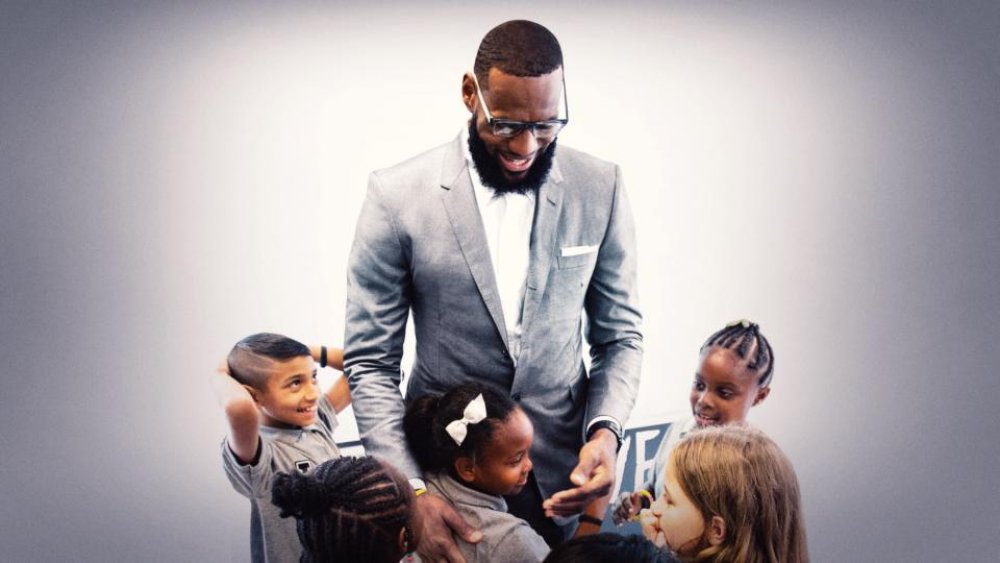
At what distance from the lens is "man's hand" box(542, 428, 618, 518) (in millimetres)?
4449

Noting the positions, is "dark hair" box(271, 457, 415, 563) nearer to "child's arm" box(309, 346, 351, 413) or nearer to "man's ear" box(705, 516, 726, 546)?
"child's arm" box(309, 346, 351, 413)

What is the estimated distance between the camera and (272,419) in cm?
426

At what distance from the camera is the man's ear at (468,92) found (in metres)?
4.19

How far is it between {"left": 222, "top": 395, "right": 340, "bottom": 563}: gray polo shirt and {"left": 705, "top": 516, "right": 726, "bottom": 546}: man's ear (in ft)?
4.12

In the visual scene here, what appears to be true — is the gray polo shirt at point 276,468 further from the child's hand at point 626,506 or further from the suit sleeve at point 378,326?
the child's hand at point 626,506

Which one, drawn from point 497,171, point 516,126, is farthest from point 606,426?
point 516,126

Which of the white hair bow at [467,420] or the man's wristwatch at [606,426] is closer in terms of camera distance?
the white hair bow at [467,420]

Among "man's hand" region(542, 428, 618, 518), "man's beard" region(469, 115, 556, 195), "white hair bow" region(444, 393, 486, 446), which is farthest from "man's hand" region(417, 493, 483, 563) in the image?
"man's beard" region(469, 115, 556, 195)

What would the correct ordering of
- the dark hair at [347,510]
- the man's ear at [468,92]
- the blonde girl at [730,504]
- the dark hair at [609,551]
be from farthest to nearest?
1. the man's ear at [468,92]
2. the blonde girl at [730,504]
3. the dark hair at [347,510]
4. the dark hair at [609,551]

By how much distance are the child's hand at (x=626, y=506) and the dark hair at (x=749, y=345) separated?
23.1 inches

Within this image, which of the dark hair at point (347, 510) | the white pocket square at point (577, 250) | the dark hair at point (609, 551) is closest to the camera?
the dark hair at point (609, 551)

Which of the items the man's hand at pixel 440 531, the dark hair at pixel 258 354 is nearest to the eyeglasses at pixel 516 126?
the dark hair at pixel 258 354

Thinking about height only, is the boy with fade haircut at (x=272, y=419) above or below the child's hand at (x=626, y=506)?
above

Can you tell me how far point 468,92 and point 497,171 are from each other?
0.89 feet
